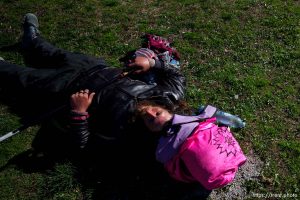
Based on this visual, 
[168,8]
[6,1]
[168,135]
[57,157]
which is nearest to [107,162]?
[57,157]

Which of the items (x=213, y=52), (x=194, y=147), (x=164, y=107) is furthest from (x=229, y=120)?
(x=213, y=52)

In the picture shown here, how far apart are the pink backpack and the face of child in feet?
1.88

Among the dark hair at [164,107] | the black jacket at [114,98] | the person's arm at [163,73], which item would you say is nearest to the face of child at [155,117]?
the dark hair at [164,107]

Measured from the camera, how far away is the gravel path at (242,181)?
7.61 m

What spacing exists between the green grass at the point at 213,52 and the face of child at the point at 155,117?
198cm

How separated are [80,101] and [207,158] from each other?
272 centimetres

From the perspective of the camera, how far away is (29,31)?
391 inches

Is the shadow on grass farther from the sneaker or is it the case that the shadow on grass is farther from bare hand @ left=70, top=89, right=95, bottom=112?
the sneaker

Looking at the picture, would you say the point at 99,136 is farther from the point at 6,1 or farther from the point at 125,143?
the point at 6,1

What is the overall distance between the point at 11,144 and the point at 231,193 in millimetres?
4445

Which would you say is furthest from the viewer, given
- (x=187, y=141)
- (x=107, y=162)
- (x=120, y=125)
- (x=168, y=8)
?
(x=168, y=8)

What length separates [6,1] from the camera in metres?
12.0

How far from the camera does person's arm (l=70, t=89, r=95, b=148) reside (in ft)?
24.3

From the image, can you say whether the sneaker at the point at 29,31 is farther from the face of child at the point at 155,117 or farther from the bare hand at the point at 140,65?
the face of child at the point at 155,117
